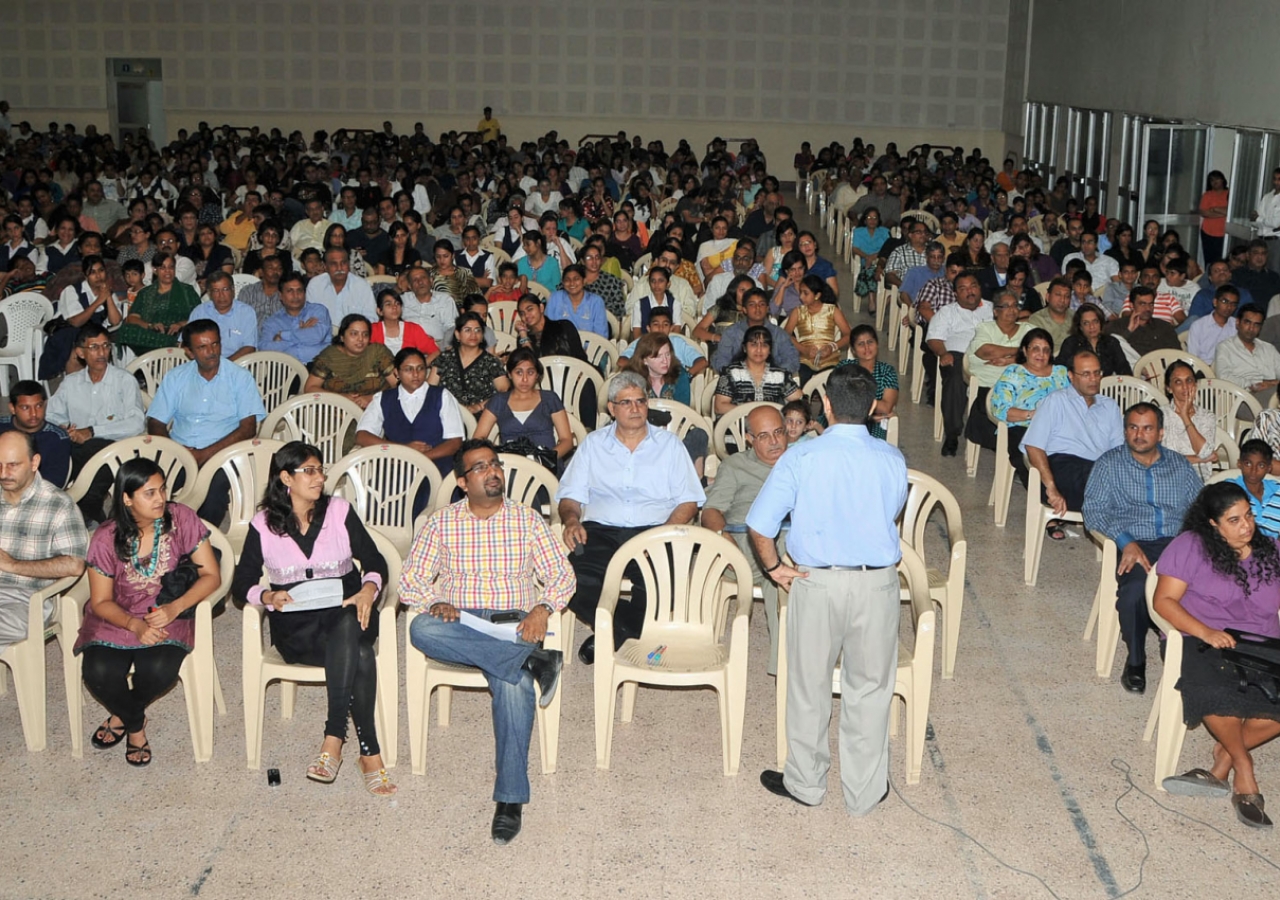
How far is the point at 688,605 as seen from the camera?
15.0ft

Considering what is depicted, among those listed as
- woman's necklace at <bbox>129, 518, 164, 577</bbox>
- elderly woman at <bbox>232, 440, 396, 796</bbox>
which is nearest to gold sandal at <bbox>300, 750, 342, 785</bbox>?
elderly woman at <bbox>232, 440, 396, 796</bbox>

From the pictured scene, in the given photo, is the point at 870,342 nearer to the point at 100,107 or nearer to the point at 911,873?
the point at 911,873

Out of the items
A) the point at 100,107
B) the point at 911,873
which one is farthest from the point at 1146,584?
the point at 100,107

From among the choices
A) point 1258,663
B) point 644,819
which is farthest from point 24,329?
point 1258,663

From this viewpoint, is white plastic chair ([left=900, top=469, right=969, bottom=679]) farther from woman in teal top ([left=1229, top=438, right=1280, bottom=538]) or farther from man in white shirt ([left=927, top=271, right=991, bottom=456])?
man in white shirt ([left=927, top=271, right=991, bottom=456])

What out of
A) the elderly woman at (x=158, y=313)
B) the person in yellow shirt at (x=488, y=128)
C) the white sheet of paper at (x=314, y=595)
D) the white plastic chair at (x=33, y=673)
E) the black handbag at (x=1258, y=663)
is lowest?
the white plastic chair at (x=33, y=673)

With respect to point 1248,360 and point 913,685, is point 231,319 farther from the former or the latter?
point 1248,360

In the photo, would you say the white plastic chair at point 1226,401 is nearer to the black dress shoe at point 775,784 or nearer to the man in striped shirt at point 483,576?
the black dress shoe at point 775,784

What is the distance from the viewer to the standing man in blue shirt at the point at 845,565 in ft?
12.7

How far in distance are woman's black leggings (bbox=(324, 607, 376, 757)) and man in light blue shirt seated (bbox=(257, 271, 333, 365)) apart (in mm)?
3951

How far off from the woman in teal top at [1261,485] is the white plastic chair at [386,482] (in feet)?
10.2

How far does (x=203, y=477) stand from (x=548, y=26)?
19611 millimetres

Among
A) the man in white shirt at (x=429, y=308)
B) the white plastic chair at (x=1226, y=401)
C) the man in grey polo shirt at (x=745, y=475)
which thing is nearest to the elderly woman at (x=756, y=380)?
the man in grey polo shirt at (x=745, y=475)

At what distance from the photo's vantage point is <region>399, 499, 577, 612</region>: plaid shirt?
4340 millimetres
